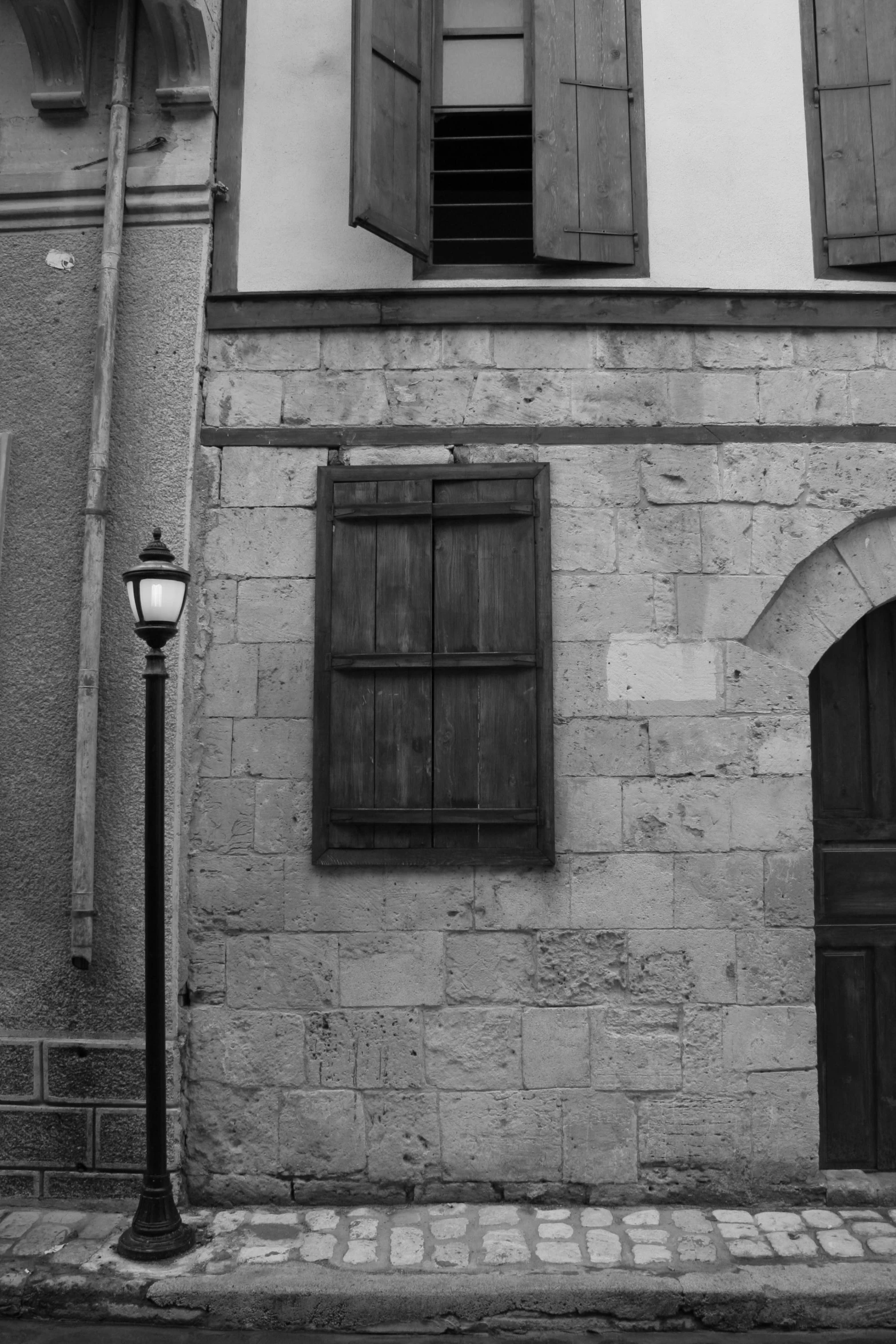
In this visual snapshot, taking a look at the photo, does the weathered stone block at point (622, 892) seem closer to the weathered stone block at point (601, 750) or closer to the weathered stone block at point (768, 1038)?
the weathered stone block at point (601, 750)

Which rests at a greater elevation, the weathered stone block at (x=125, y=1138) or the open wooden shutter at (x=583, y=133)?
the open wooden shutter at (x=583, y=133)

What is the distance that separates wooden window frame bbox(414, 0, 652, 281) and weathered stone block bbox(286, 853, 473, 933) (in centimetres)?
258

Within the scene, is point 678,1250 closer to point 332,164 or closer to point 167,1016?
point 167,1016

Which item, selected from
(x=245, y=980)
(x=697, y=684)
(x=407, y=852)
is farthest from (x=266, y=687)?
(x=697, y=684)

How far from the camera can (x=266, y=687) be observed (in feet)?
14.1

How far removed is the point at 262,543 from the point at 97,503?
0.69 m

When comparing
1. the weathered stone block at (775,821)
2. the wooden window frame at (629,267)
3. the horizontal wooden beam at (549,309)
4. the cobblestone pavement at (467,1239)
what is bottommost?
the cobblestone pavement at (467,1239)

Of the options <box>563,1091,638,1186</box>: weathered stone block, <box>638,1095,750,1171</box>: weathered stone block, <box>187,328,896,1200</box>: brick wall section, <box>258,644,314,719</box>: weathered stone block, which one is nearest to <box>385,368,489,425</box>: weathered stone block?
<box>187,328,896,1200</box>: brick wall section

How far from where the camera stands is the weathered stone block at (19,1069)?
13.5 ft

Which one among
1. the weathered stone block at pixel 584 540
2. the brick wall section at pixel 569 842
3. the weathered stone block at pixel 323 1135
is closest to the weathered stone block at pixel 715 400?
the brick wall section at pixel 569 842

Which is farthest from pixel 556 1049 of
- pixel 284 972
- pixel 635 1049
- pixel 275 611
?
pixel 275 611

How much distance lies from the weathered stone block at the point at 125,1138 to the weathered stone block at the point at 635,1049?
168cm

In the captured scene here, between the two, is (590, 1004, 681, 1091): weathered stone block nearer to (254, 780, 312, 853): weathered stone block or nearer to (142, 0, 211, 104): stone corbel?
(254, 780, 312, 853): weathered stone block

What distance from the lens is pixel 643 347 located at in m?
4.43
